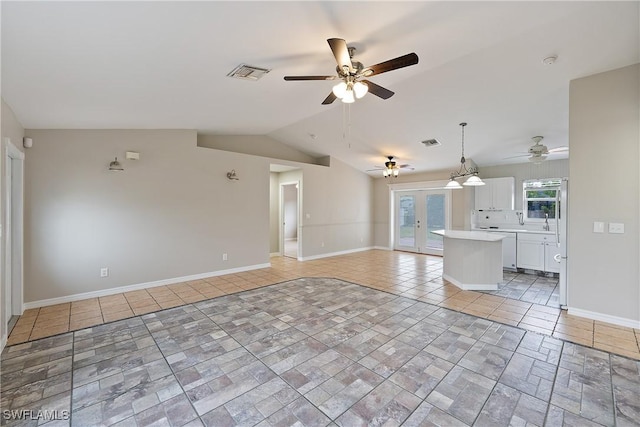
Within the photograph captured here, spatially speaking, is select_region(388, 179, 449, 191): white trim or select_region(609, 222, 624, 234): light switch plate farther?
select_region(388, 179, 449, 191): white trim

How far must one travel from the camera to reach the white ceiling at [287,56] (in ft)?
6.87

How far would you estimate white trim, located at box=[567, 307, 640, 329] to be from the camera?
10.3 feet

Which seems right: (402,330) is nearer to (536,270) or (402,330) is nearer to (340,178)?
(536,270)

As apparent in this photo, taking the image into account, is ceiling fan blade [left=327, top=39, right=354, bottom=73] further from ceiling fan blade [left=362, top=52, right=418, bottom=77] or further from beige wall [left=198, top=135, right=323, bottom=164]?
beige wall [left=198, top=135, right=323, bottom=164]

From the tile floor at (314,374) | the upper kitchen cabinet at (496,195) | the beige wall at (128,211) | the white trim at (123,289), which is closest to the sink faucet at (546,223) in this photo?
the upper kitchen cabinet at (496,195)

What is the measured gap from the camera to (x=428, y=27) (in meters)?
2.59

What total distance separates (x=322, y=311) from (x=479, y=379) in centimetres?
190

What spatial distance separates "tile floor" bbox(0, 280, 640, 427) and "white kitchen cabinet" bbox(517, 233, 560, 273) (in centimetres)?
263

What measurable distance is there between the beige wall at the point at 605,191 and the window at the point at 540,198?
3386 millimetres

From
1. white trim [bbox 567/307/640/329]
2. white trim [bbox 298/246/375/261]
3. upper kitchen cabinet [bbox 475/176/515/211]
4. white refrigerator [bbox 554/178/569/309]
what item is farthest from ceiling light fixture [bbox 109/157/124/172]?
upper kitchen cabinet [bbox 475/176/515/211]

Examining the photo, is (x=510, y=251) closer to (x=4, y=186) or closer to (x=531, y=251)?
(x=531, y=251)

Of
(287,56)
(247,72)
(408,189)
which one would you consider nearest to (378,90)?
(287,56)

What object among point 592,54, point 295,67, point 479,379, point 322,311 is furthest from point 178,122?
point 592,54

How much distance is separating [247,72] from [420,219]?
23.1 ft
